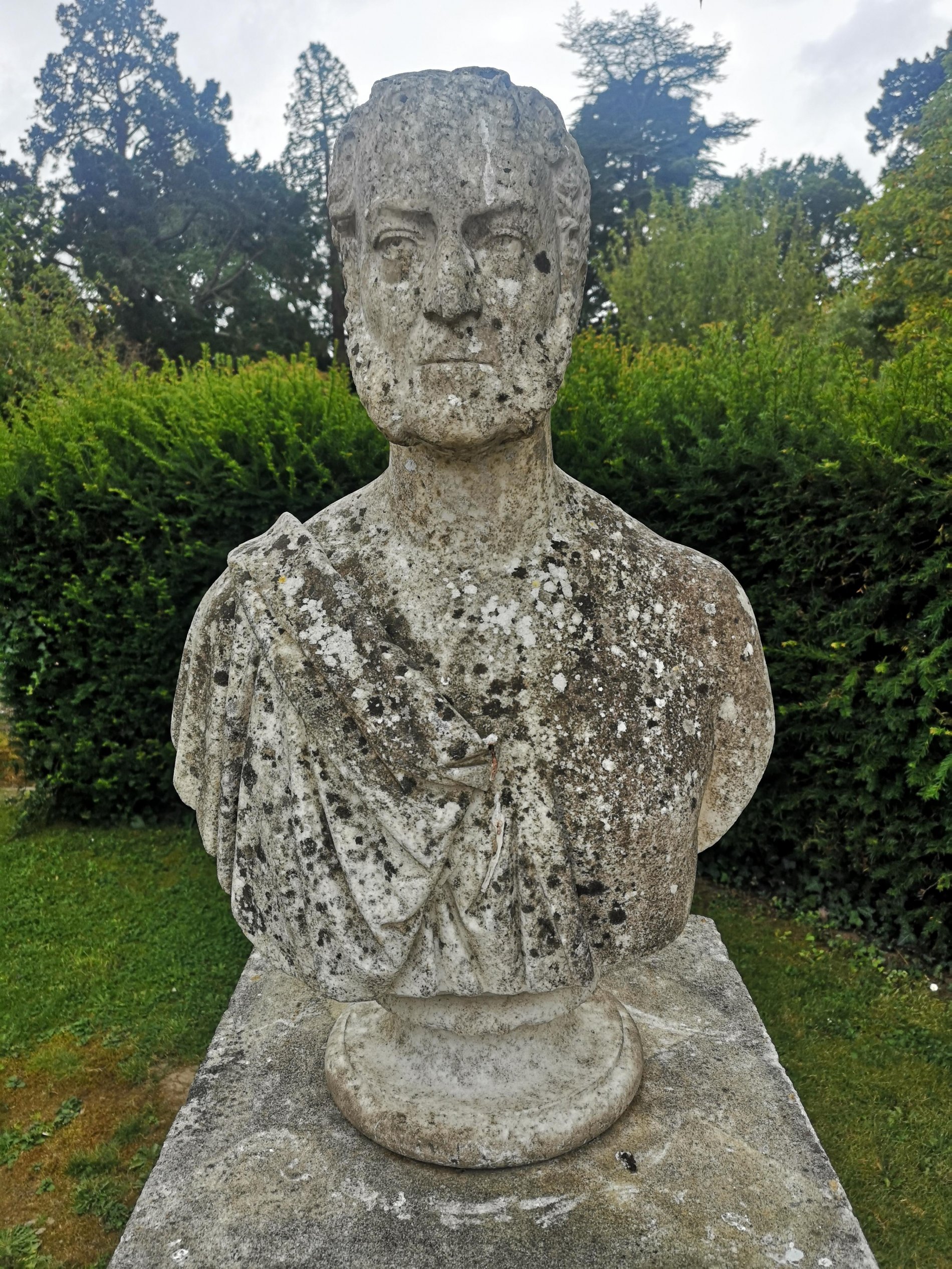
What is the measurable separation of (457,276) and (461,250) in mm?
55

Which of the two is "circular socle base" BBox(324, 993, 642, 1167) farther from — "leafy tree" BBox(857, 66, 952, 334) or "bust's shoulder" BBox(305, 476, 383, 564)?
"leafy tree" BBox(857, 66, 952, 334)

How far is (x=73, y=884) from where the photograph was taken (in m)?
→ 5.52

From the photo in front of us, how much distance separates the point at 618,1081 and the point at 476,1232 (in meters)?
0.57

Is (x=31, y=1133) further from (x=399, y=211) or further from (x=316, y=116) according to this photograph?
(x=316, y=116)

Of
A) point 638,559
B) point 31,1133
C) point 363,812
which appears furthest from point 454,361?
point 31,1133

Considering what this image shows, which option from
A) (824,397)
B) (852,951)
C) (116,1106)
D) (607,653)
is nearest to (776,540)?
(824,397)

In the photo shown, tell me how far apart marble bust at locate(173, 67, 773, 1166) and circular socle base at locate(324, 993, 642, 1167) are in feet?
0.12

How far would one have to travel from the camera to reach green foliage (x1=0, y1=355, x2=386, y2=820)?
558 cm

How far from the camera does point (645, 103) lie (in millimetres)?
26781

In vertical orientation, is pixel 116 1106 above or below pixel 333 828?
below

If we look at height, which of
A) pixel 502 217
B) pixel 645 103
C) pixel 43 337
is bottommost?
pixel 502 217

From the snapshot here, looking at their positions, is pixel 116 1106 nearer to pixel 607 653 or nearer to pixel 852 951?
pixel 607 653

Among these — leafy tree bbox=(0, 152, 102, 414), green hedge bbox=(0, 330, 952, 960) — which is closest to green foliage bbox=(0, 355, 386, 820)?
green hedge bbox=(0, 330, 952, 960)

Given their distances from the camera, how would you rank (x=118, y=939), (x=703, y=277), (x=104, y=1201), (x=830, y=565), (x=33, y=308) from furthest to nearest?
(x=703, y=277), (x=33, y=308), (x=118, y=939), (x=830, y=565), (x=104, y=1201)
